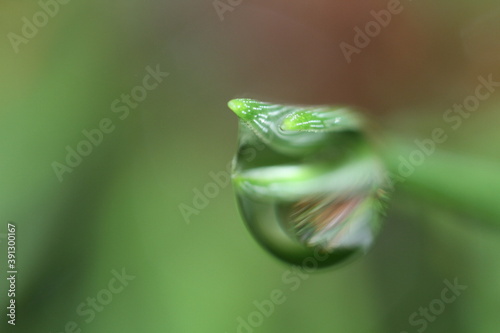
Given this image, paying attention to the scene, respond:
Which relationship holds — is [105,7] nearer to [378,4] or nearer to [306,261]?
[378,4]

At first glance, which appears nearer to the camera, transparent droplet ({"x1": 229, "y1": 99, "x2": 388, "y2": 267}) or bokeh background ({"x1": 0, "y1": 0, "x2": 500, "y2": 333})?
transparent droplet ({"x1": 229, "y1": 99, "x2": 388, "y2": 267})

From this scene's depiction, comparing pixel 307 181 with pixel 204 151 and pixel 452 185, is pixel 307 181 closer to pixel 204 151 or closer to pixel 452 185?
pixel 452 185

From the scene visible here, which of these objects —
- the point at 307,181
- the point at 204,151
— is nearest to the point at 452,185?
the point at 307,181

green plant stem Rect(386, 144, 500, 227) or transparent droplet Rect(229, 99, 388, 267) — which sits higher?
transparent droplet Rect(229, 99, 388, 267)

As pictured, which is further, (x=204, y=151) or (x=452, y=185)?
(x=204, y=151)

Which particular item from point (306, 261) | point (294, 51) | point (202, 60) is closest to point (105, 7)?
point (202, 60)
